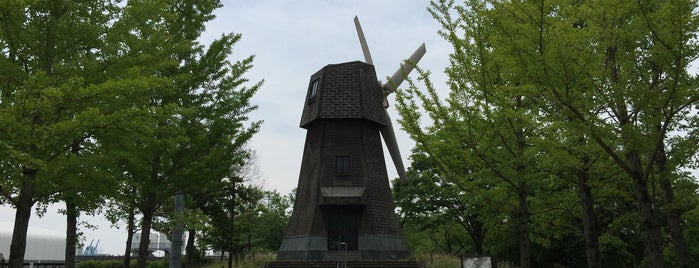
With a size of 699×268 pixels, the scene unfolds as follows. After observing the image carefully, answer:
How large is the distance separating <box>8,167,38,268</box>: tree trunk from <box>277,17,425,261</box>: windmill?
528 inches

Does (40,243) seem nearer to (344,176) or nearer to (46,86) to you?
(344,176)

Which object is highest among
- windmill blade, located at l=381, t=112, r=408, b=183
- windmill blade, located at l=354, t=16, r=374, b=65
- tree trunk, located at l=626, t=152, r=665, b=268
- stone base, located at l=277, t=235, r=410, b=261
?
windmill blade, located at l=354, t=16, r=374, b=65

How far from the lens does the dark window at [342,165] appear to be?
2364 centimetres

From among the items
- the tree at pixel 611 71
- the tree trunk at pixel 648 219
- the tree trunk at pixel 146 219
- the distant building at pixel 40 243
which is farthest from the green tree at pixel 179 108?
the distant building at pixel 40 243

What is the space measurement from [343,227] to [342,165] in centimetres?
288

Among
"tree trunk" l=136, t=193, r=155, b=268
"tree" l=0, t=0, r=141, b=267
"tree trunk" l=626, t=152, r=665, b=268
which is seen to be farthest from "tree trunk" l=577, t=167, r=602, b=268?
"tree trunk" l=136, t=193, r=155, b=268

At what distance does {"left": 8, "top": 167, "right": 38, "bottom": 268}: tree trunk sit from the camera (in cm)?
939

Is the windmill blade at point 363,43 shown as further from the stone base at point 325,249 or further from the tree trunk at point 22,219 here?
the tree trunk at point 22,219

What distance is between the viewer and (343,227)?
22781 millimetres

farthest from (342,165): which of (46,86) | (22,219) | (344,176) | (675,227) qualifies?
(46,86)

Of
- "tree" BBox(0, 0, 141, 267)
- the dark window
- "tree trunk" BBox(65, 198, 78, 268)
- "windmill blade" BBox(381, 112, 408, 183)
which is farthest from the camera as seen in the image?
"windmill blade" BBox(381, 112, 408, 183)

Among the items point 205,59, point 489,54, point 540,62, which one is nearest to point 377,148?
point 205,59

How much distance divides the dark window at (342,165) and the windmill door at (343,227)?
1.73 meters

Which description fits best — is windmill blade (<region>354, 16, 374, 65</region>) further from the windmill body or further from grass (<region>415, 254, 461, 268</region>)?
grass (<region>415, 254, 461, 268</region>)
